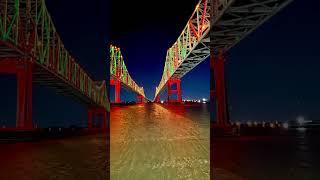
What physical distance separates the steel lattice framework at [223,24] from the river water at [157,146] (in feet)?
6.45

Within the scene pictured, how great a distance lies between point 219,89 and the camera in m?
19.3

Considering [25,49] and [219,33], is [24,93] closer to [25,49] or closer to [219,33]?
[25,49]

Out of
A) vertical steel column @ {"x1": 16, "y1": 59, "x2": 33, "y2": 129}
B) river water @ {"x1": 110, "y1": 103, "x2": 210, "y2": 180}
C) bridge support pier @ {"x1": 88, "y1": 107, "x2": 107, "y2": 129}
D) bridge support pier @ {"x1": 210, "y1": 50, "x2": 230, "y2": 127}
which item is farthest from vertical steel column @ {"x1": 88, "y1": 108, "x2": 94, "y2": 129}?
river water @ {"x1": 110, "y1": 103, "x2": 210, "y2": 180}

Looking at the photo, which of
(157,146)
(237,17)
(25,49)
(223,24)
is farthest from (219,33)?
(25,49)

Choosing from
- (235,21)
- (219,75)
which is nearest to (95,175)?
(235,21)

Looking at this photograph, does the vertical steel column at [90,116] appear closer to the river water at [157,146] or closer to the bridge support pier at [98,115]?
the bridge support pier at [98,115]

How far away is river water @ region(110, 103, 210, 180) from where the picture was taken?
20.2ft

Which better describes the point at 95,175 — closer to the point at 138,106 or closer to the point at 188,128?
the point at 138,106

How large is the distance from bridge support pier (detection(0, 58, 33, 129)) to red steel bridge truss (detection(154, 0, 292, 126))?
1328 cm

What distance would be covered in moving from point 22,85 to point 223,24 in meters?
16.9

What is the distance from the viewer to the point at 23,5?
90.2 feet

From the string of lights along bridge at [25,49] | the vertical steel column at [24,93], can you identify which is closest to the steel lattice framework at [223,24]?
the vertical steel column at [24,93]

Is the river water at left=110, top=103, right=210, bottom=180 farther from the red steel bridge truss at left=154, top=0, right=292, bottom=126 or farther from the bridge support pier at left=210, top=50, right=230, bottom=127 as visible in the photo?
the bridge support pier at left=210, top=50, right=230, bottom=127

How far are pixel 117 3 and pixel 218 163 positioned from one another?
4668mm
